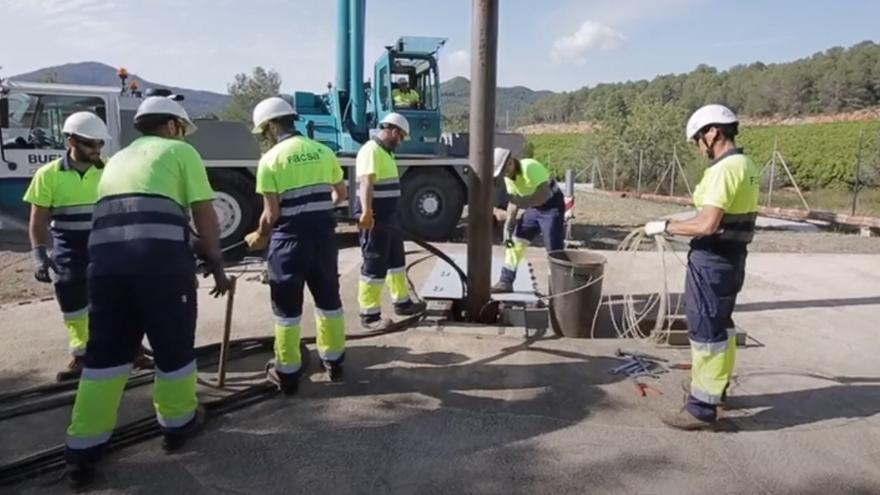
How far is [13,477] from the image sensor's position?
9.06 feet

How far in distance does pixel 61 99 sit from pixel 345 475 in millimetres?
8062

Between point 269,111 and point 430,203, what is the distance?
636cm

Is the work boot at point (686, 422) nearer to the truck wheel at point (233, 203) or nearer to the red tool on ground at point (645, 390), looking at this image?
the red tool on ground at point (645, 390)

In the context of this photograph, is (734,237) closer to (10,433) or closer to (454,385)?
(454,385)

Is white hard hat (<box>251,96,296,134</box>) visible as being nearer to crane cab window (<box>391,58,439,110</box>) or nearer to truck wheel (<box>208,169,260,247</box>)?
truck wheel (<box>208,169,260,247</box>)

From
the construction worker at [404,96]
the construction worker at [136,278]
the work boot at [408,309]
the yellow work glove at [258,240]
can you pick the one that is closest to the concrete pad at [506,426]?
the construction worker at [136,278]

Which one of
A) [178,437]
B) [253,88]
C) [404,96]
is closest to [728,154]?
[178,437]

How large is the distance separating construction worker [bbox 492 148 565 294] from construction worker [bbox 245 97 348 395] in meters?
Answer: 2.39

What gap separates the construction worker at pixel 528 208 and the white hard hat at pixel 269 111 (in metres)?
2.48

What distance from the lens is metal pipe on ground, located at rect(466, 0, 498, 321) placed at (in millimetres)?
4746

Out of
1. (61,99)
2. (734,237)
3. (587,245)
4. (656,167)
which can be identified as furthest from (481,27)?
(656,167)

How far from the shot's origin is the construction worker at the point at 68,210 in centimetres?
370

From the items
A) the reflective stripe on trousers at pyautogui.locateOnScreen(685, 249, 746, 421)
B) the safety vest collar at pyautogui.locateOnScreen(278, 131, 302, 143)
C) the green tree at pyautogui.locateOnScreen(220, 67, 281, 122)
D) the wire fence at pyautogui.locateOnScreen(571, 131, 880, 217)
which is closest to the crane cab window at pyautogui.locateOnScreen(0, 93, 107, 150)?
the safety vest collar at pyautogui.locateOnScreen(278, 131, 302, 143)

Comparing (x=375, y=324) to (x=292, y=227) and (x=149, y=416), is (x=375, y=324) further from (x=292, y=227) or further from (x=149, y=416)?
(x=149, y=416)
